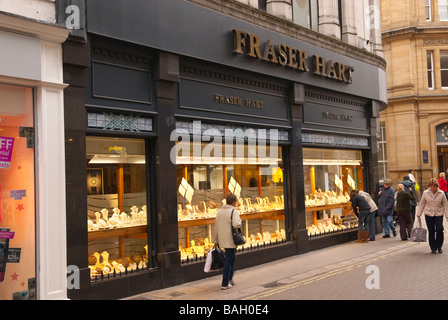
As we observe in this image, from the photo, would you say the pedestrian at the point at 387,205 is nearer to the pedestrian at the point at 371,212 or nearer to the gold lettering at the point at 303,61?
the pedestrian at the point at 371,212

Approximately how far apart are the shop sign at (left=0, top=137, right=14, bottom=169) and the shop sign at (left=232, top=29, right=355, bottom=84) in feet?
17.3

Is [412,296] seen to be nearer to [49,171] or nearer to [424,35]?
[49,171]

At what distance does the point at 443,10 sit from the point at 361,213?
23.8m

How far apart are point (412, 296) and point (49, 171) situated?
5924 millimetres

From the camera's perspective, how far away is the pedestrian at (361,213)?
14.4 meters

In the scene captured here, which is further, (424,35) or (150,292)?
(424,35)

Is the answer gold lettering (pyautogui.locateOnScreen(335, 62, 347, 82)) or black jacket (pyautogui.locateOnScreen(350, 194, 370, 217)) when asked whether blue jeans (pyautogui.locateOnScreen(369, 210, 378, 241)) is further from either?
gold lettering (pyautogui.locateOnScreen(335, 62, 347, 82))

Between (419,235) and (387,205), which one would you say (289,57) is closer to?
(419,235)

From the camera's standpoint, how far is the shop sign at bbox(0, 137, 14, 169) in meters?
7.12

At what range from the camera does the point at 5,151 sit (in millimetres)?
7164

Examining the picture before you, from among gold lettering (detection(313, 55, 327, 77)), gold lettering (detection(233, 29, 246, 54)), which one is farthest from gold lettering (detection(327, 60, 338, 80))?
gold lettering (detection(233, 29, 246, 54))

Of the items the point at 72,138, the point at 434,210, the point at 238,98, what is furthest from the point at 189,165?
the point at 434,210

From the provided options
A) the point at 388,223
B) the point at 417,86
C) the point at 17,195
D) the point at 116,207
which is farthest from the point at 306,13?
the point at 417,86

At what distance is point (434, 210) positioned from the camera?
11.8 m
